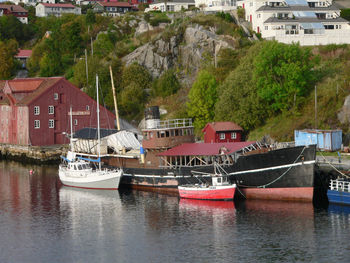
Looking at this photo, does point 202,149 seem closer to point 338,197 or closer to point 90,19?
point 338,197

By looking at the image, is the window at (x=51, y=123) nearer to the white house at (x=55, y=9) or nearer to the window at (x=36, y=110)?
the window at (x=36, y=110)

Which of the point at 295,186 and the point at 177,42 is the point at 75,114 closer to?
the point at 177,42

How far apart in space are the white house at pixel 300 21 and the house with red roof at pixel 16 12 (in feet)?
251

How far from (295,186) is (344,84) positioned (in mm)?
25328

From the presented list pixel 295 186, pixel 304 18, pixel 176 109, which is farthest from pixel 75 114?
pixel 295 186

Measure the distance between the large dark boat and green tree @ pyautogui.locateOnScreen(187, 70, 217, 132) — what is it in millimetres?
18517

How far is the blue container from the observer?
196ft

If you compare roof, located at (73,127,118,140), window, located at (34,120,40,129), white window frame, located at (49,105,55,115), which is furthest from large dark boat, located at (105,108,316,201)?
white window frame, located at (49,105,55,115)

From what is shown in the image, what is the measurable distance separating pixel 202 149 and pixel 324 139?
1408cm

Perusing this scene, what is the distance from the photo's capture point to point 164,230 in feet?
141

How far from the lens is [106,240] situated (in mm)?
41031

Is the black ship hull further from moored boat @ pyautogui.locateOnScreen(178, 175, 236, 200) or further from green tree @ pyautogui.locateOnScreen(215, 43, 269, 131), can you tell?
green tree @ pyautogui.locateOnScreen(215, 43, 269, 131)

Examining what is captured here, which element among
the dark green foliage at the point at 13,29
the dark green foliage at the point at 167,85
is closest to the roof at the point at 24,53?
the dark green foliage at the point at 13,29

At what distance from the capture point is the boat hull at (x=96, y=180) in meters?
56.3
